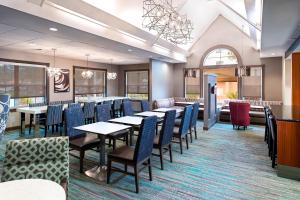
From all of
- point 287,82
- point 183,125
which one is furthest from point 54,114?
point 287,82

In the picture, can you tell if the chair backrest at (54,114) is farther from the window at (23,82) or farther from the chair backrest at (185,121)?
the chair backrest at (185,121)

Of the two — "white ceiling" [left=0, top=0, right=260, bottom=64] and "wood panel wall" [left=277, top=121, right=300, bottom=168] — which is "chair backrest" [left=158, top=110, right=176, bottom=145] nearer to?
"wood panel wall" [left=277, top=121, right=300, bottom=168]

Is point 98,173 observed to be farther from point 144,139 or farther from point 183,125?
point 183,125

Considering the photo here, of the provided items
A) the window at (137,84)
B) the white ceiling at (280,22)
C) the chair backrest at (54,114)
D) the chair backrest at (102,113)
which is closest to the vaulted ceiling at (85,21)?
the white ceiling at (280,22)

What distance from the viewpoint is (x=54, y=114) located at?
200 inches

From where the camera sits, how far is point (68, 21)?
12.0 ft

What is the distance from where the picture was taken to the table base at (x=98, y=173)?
9.95ft

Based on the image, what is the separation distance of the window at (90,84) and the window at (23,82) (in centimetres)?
146

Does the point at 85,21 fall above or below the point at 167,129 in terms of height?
above

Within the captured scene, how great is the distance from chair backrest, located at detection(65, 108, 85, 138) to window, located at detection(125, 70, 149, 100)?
6.50 metres

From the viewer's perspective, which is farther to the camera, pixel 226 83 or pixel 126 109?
pixel 226 83

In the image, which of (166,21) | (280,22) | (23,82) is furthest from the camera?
(23,82)

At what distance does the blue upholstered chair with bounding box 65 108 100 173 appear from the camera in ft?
10.3

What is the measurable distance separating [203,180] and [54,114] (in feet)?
13.0
